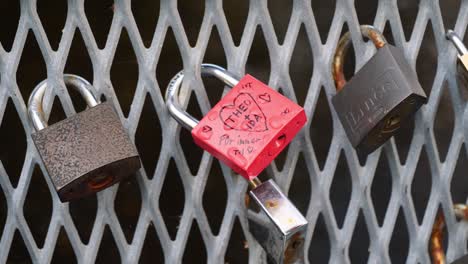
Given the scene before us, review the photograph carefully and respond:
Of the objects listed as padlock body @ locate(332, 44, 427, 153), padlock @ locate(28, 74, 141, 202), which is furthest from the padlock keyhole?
padlock body @ locate(332, 44, 427, 153)

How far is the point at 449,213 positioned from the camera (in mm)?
893

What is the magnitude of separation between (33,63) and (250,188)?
1.77 ft

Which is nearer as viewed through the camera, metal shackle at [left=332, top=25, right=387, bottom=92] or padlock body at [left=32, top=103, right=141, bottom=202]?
padlock body at [left=32, top=103, right=141, bottom=202]

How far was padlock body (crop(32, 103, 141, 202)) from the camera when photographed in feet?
2.24

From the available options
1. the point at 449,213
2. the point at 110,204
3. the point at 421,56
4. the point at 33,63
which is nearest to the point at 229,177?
the point at 110,204

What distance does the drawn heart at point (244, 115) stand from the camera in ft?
2.35

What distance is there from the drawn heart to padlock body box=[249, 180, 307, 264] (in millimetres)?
79

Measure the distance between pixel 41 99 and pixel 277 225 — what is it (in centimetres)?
28

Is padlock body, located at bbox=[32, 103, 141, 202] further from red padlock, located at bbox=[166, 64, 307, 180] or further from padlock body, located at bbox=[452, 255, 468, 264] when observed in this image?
padlock body, located at bbox=[452, 255, 468, 264]

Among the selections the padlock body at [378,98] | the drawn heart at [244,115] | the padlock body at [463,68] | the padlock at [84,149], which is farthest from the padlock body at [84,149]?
the padlock body at [463,68]

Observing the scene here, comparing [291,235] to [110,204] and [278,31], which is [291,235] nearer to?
[110,204]

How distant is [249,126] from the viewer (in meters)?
0.72

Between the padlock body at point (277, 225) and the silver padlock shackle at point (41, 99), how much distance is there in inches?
7.9

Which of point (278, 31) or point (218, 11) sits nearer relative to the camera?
point (218, 11)
